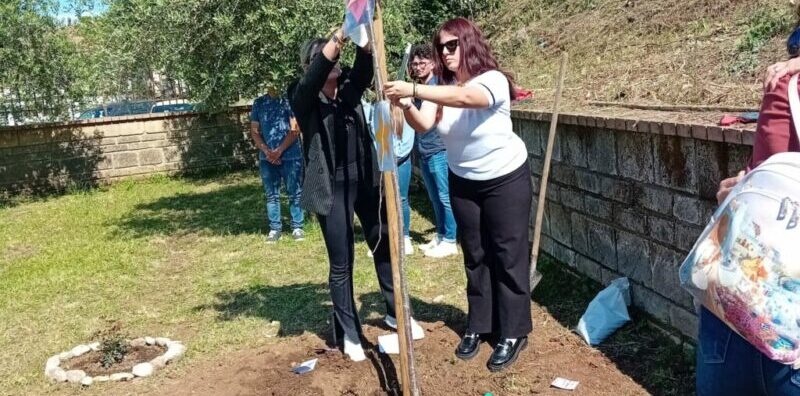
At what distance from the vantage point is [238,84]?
7902 mm

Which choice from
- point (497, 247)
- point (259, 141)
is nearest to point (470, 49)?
point (497, 247)

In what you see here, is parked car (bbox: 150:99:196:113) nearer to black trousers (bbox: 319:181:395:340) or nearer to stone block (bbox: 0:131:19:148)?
stone block (bbox: 0:131:19:148)

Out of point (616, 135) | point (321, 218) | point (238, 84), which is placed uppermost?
point (238, 84)

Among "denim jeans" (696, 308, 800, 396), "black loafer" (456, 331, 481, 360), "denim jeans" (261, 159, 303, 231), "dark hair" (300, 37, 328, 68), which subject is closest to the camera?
"denim jeans" (696, 308, 800, 396)

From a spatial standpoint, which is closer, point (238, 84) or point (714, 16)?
point (714, 16)

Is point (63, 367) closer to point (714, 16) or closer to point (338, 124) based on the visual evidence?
point (338, 124)

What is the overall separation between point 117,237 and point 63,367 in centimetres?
434

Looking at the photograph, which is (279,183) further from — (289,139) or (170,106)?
(170,106)

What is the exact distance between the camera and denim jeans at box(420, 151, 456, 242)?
662 cm

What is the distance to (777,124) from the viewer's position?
182cm

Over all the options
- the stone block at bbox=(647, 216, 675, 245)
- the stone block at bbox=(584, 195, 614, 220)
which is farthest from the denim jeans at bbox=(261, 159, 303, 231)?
the stone block at bbox=(647, 216, 675, 245)

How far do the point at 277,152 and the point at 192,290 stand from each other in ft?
6.18

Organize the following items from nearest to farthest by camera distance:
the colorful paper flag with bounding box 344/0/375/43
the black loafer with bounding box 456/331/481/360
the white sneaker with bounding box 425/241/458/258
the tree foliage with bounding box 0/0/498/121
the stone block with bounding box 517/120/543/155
Answer: 1. the colorful paper flag with bounding box 344/0/375/43
2. the black loafer with bounding box 456/331/481/360
3. the stone block with bounding box 517/120/543/155
4. the white sneaker with bounding box 425/241/458/258
5. the tree foliage with bounding box 0/0/498/121

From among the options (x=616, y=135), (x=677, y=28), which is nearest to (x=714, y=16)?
(x=677, y=28)
